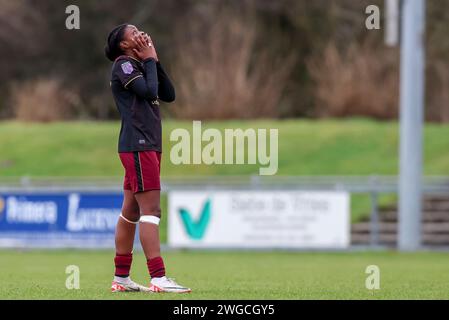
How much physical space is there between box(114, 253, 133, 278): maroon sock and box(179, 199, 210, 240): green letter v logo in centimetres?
1175

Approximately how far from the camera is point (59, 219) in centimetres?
2336

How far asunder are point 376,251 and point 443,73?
15055 millimetres

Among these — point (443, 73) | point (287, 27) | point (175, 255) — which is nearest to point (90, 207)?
point (175, 255)

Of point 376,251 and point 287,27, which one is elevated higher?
point 287,27

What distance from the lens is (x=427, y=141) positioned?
30609 mm

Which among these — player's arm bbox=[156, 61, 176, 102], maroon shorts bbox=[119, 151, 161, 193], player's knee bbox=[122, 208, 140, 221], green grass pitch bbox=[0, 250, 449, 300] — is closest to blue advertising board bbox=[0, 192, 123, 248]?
green grass pitch bbox=[0, 250, 449, 300]

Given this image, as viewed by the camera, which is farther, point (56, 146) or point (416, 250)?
point (56, 146)

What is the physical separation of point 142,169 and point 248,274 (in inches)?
178

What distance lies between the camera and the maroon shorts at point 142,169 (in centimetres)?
1062

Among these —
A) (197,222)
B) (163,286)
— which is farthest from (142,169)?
(197,222)

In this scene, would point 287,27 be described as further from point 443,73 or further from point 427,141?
point 427,141

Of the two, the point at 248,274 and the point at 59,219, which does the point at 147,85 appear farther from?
the point at 59,219

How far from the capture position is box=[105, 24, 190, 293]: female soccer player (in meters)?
10.6

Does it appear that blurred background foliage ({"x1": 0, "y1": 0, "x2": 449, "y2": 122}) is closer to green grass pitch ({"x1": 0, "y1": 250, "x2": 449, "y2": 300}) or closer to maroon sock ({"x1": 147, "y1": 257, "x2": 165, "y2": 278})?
green grass pitch ({"x1": 0, "y1": 250, "x2": 449, "y2": 300})
